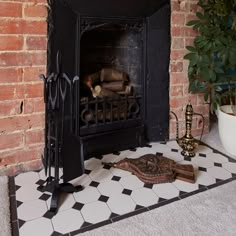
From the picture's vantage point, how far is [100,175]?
5.82ft

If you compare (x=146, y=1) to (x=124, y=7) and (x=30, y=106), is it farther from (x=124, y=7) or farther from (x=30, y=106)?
(x=30, y=106)

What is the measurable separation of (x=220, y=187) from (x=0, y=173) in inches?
52.1

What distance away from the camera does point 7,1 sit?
1542mm

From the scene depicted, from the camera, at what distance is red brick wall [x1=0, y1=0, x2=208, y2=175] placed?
1.58 metres

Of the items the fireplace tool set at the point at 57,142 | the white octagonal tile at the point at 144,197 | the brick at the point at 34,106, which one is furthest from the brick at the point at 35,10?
Result: the white octagonal tile at the point at 144,197

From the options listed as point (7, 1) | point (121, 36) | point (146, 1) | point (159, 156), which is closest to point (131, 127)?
point (159, 156)

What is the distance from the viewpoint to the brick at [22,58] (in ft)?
5.22

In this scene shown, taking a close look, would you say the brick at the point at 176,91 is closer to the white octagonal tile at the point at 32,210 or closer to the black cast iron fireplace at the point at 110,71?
the black cast iron fireplace at the point at 110,71

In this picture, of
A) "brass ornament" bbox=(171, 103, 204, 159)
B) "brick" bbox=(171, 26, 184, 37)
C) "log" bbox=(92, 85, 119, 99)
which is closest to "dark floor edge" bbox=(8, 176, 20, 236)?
"log" bbox=(92, 85, 119, 99)

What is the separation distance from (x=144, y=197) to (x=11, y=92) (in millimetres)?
972

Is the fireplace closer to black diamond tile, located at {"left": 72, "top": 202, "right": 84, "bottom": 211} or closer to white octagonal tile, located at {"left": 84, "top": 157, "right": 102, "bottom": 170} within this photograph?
white octagonal tile, located at {"left": 84, "top": 157, "right": 102, "bottom": 170}

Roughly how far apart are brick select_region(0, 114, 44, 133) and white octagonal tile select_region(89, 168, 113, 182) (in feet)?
1.48

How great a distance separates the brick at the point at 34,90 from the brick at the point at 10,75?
7 centimetres

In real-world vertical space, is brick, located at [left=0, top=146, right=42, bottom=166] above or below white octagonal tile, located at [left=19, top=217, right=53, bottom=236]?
above
